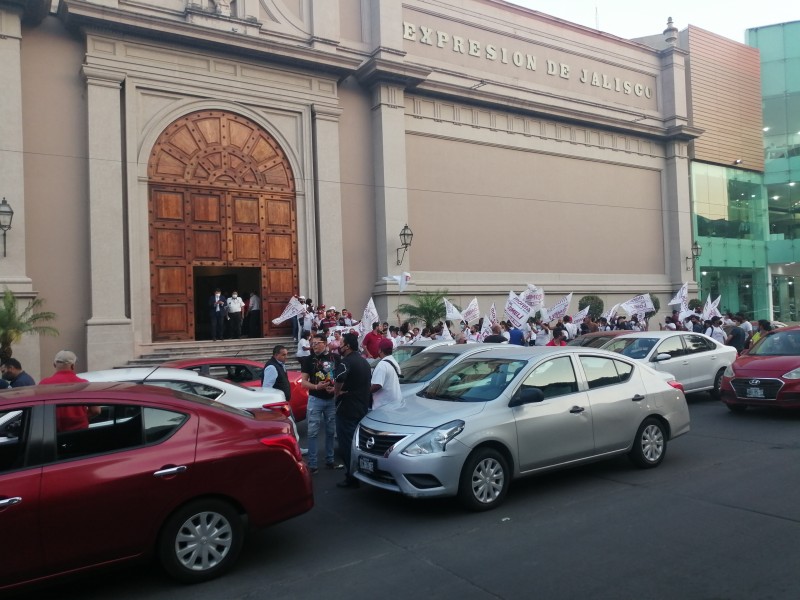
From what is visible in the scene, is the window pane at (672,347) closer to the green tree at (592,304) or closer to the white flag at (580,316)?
the white flag at (580,316)

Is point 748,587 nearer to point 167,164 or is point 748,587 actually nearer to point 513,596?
point 513,596

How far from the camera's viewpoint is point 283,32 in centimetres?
2008

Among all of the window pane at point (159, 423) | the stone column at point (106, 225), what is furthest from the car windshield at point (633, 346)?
the stone column at point (106, 225)

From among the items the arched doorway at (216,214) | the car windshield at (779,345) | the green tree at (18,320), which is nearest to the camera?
the car windshield at (779,345)

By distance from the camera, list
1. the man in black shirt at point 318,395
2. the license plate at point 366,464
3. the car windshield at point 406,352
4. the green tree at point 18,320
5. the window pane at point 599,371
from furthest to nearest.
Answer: the green tree at point 18,320, the car windshield at point 406,352, the man in black shirt at point 318,395, the window pane at point 599,371, the license plate at point 366,464

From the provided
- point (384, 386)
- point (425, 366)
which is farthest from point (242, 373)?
point (384, 386)

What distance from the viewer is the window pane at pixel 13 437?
451 centimetres

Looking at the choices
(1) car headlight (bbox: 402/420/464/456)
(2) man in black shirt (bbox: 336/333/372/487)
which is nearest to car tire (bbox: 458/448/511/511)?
(1) car headlight (bbox: 402/420/464/456)

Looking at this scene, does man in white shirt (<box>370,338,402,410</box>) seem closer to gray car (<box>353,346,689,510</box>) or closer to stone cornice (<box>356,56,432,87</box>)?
gray car (<box>353,346,689,510</box>)

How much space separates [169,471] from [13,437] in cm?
105

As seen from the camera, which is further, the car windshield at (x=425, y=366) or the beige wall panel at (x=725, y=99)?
the beige wall panel at (x=725, y=99)

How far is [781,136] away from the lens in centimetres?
3688

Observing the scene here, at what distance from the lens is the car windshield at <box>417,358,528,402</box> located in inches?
282

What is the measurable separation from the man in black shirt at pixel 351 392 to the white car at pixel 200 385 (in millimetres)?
1002
